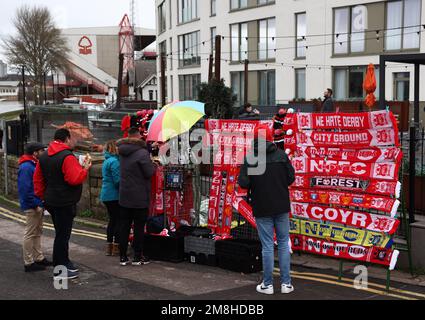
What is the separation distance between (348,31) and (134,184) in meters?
26.1

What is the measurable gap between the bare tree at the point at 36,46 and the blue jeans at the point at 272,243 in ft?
206

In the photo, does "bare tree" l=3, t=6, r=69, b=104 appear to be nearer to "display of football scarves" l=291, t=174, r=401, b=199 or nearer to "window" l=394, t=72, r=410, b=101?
"window" l=394, t=72, r=410, b=101

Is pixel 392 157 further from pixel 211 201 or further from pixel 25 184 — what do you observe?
pixel 25 184

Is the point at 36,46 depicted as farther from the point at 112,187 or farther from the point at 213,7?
the point at 112,187

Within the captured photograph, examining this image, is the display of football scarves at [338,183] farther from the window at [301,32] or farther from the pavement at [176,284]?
the window at [301,32]

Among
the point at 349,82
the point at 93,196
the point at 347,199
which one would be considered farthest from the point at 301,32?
the point at 347,199

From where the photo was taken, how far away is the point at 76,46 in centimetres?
9769

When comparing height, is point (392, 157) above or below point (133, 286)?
above

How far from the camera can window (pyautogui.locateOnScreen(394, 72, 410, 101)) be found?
2848 cm

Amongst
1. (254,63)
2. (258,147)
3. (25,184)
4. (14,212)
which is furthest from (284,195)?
(254,63)

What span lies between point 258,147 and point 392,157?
6.31 feet

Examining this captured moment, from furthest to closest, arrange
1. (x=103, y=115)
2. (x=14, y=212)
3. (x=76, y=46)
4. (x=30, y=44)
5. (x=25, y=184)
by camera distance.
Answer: (x=76, y=46) < (x=30, y=44) < (x=103, y=115) < (x=14, y=212) < (x=25, y=184)

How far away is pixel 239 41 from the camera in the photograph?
3944cm

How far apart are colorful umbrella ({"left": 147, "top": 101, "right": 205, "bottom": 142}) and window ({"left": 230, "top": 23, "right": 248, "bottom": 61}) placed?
101 ft
